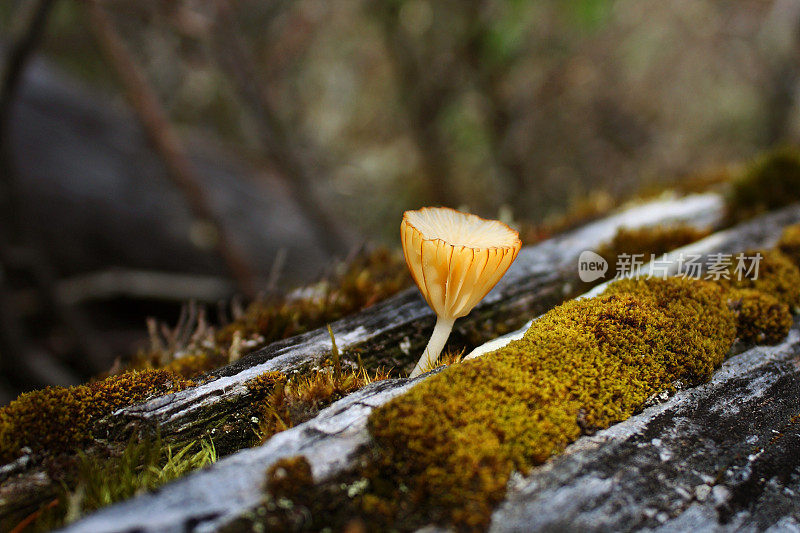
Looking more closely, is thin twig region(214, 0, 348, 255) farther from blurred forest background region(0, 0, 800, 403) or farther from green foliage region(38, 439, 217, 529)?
green foliage region(38, 439, 217, 529)

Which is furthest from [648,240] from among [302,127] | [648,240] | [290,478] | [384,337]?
[302,127]

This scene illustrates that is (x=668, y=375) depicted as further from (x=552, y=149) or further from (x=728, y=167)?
(x=552, y=149)

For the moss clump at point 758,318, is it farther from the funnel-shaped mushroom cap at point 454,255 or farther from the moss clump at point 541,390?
the funnel-shaped mushroom cap at point 454,255

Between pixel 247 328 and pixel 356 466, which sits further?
pixel 247 328

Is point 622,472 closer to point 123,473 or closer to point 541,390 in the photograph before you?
point 541,390

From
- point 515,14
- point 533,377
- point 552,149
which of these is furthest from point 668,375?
point 552,149

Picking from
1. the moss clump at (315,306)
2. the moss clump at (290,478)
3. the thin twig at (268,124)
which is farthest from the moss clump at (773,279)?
the thin twig at (268,124)

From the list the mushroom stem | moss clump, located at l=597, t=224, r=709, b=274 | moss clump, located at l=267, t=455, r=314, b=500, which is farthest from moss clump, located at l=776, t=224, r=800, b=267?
moss clump, located at l=267, t=455, r=314, b=500
